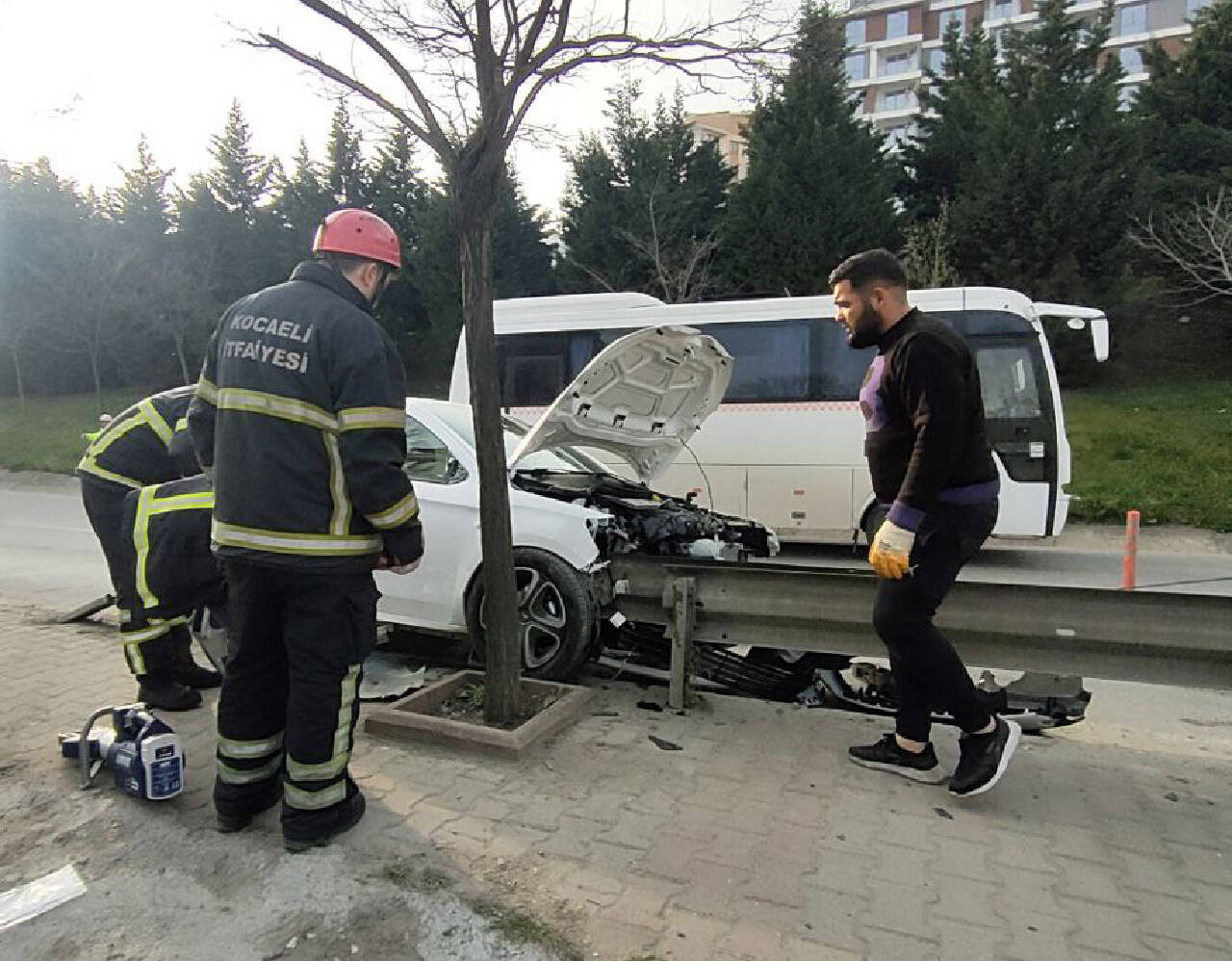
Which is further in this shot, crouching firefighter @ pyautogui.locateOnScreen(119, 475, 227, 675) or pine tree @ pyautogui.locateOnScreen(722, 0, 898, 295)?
pine tree @ pyautogui.locateOnScreen(722, 0, 898, 295)

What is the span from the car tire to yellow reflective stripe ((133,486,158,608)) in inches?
60.6

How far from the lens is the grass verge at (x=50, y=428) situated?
21.4 m

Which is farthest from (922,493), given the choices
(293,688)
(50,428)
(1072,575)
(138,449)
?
(50,428)

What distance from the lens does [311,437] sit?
9.29ft

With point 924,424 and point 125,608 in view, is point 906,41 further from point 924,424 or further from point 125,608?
point 125,608

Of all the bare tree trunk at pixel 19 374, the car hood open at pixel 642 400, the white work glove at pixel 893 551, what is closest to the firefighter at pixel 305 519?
the white work glove at pixel 893 551

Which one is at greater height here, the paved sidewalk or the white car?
the white car

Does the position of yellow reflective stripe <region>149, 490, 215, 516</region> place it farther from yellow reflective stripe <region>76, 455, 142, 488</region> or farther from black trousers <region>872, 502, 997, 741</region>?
black trousers <region>872, 502, 997, 741</region>

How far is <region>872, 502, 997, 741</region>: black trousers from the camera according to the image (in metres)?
3.29

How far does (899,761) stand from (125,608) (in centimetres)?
358

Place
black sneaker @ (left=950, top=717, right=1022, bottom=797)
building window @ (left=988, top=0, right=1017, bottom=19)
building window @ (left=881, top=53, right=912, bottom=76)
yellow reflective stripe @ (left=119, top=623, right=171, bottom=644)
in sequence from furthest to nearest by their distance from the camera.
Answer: building window @ (left=881, top=53, right=912, bottom=76)
building window @ (left=988, top=0, right=1017, bottom=19)
yellow reflective stripe @ (left=119, top=623, right=171, bottom=644)
black sneaker @ (left=950, top=717, right=1022, bottom=797)

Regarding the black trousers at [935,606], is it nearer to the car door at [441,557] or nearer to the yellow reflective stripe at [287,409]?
the yellow reflective stripe at [287,409]

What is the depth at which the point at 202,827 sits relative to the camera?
119 inches

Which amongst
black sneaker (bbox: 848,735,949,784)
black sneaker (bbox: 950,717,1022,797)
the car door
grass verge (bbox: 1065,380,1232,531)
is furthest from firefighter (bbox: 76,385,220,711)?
grass verge (bbox: 1065,380,1232,531)
